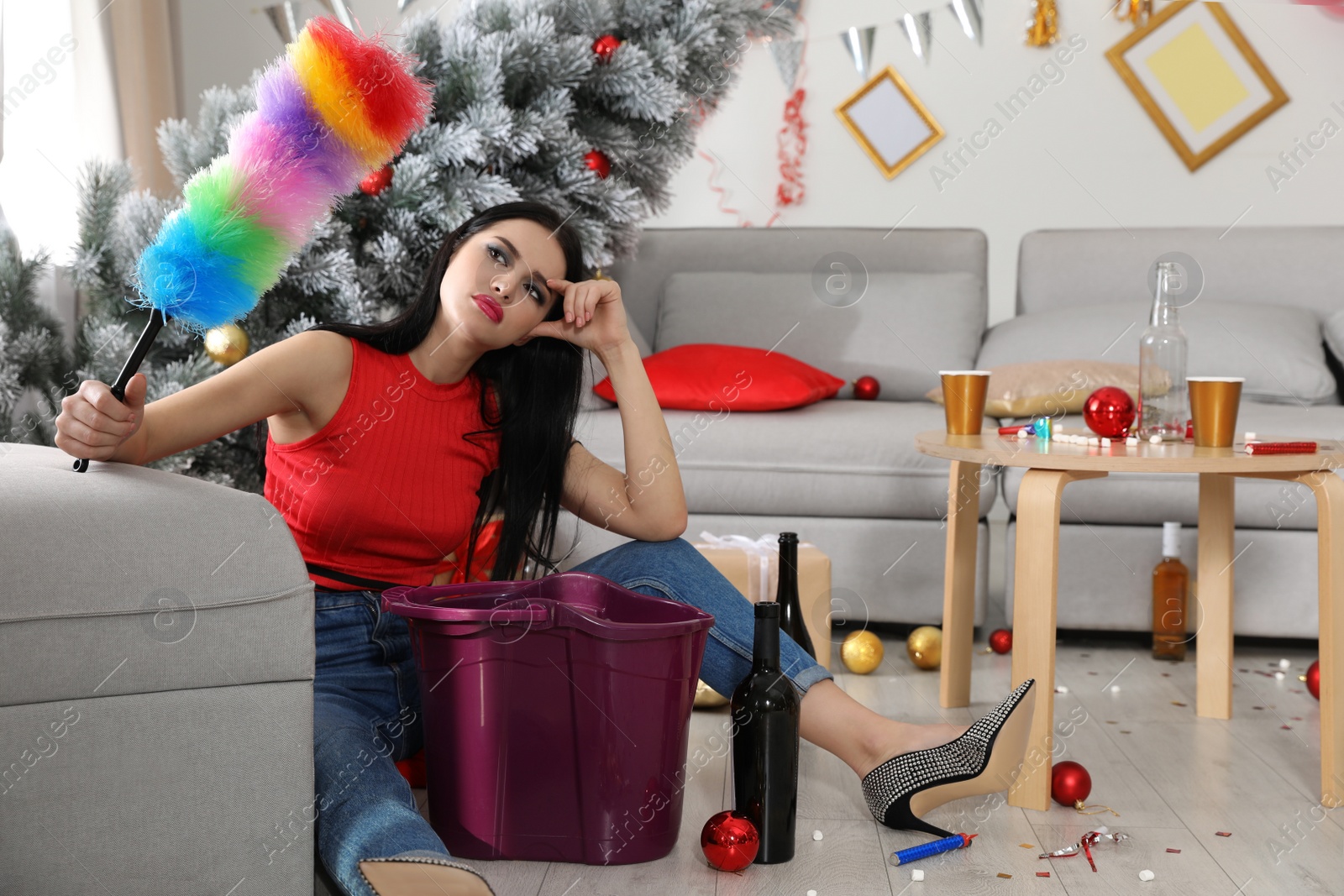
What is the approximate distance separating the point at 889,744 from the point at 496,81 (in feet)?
4.21

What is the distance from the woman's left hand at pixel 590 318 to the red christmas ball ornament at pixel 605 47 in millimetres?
744

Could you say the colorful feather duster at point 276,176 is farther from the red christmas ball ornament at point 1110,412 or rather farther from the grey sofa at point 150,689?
the red christmas ball ornament at point 1110,412

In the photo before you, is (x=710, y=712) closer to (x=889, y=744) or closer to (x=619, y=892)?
(x=889, y=744)

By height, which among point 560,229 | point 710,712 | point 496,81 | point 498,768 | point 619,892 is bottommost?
point 710,712

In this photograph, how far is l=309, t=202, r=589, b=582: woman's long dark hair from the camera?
1425 mm

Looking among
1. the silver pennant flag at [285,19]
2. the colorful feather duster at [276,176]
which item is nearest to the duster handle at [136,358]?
the colorful feather duster at [276,176]

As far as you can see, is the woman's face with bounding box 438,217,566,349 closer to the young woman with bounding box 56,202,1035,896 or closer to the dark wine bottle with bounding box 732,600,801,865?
the young woman with bounding box 56,202,1035,896

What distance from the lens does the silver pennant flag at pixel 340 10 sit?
78.9 inches

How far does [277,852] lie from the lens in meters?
0.98

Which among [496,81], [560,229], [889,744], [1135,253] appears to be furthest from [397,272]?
[1135,253]

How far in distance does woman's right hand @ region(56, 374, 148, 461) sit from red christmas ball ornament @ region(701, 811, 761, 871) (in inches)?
28.4

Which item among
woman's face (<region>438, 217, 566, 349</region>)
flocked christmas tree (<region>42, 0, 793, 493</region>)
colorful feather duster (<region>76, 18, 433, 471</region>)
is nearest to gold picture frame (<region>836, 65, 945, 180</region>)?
flocked christmas tree (<region>42, 0, 793, 493</region>)

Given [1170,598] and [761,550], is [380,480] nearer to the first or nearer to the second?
[761,550]

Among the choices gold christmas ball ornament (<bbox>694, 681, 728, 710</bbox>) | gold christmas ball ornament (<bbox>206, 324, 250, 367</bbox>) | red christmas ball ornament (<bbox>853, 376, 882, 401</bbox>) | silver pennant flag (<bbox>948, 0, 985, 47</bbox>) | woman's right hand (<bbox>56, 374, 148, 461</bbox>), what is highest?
silver pennant flag (<bbox>948, 0, 985, 47</bbox>)
